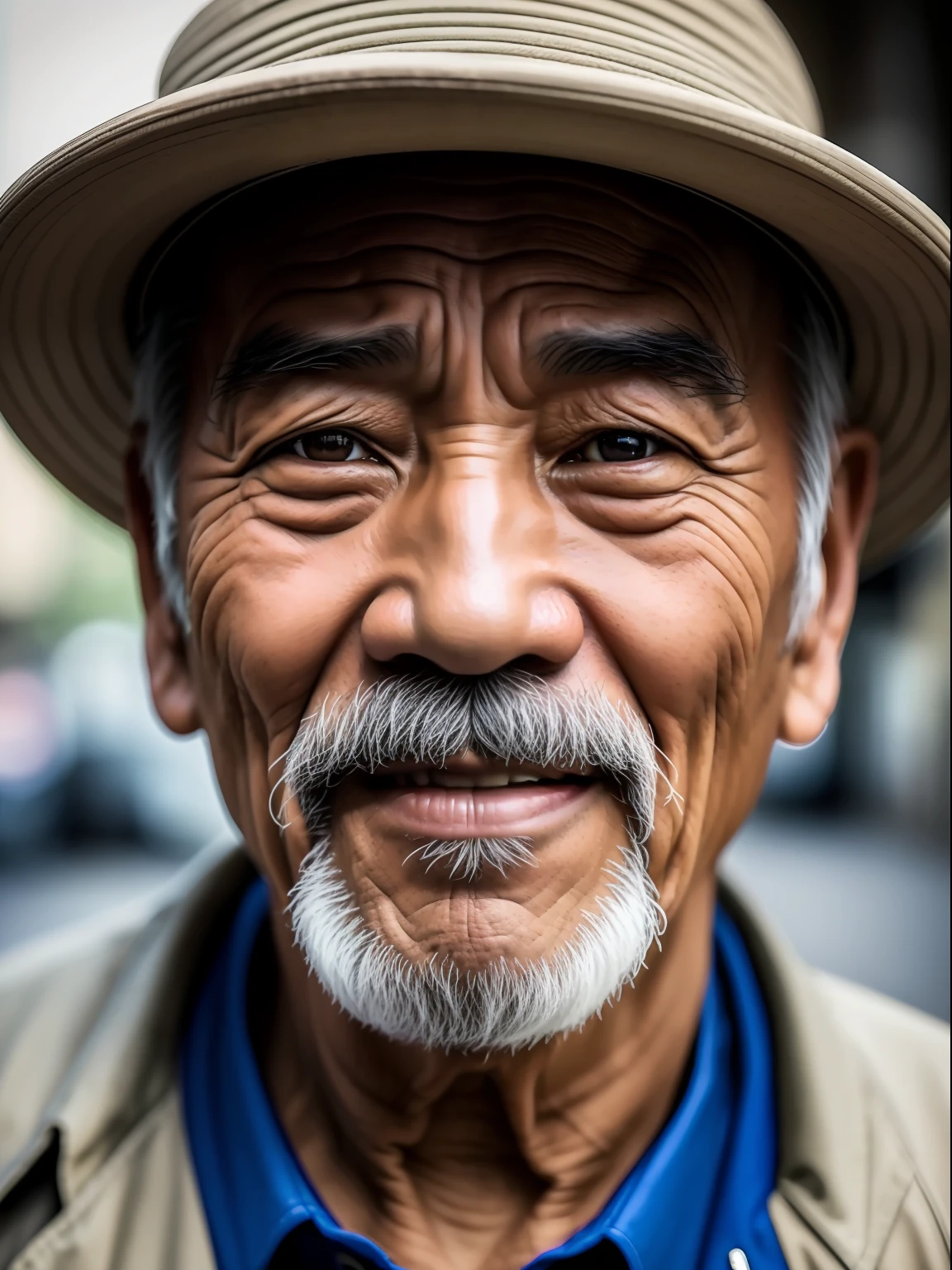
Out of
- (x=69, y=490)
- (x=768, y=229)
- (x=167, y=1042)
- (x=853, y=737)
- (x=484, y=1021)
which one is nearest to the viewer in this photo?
(x=484, y=1021)

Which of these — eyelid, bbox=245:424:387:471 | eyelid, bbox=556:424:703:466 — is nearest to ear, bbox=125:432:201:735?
eyelid, bbox=245:424:387:471

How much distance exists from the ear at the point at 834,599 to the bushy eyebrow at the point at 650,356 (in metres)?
0.45

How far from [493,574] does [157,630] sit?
0.80m

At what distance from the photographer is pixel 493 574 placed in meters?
1.50

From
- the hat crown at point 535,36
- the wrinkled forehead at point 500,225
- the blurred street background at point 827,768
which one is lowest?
the blurred street background at point 827,768

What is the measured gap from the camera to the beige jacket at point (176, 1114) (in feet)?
5.94

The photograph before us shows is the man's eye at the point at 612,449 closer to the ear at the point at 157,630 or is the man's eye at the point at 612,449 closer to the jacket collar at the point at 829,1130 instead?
the ear at the point at 157,630

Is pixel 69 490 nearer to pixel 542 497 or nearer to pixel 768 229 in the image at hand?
pixel 542 497

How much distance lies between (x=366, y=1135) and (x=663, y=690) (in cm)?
87

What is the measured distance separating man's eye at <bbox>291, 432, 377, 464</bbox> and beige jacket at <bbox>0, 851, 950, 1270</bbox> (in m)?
1.00

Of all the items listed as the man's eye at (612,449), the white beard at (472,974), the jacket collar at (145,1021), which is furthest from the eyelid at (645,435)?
the jacket collar at (145,1021)

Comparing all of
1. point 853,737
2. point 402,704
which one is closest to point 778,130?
point 402,704

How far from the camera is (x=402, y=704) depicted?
157 centimetres

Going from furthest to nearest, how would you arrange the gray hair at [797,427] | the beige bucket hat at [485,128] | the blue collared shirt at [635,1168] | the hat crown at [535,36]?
1. the gray hair at [797,427]
2. the blue collared shirt at [635,1168]
3. the hat crown at [535,36]
4. the beige bucket hat at [485,128]
